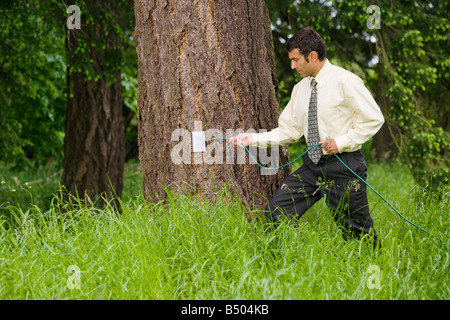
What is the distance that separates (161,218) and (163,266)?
1.64ft

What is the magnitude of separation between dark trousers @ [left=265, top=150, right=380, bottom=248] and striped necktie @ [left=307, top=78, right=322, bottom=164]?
0.06m

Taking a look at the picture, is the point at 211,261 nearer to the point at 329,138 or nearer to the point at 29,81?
the point at 329,138

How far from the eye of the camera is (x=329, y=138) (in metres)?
3.80

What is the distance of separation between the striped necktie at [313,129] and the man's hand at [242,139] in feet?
1.45

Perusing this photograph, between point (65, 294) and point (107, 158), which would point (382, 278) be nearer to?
point (65, 294)

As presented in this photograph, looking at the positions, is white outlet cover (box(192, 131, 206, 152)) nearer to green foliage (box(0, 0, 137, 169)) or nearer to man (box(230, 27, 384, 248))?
man (box(230, 27, 384, 248))

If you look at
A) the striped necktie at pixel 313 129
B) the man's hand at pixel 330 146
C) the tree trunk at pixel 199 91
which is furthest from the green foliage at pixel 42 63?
the man's hand at pixel 330 146

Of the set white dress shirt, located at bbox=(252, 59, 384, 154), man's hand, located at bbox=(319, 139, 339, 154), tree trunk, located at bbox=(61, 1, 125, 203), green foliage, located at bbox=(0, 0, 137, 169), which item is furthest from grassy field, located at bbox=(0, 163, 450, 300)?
tree trunk, located at bbox=(61, 1, 125, 203)

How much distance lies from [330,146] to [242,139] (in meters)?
0.65

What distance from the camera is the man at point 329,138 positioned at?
3695 millimetres

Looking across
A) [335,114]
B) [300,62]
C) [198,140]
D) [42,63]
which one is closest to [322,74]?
[300,62]

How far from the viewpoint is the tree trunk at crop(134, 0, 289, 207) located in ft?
13.0

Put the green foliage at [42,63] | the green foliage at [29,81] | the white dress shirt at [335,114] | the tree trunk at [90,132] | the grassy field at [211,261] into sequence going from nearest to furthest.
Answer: the grassy field at [211,261]
the white dress shirt at [335,114]
the green foliage at [42,63]
the green foliage at [29,81]
the tree trunk at [90,132]

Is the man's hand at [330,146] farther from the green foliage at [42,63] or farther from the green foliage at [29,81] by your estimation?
the green foliage at [29,81]
